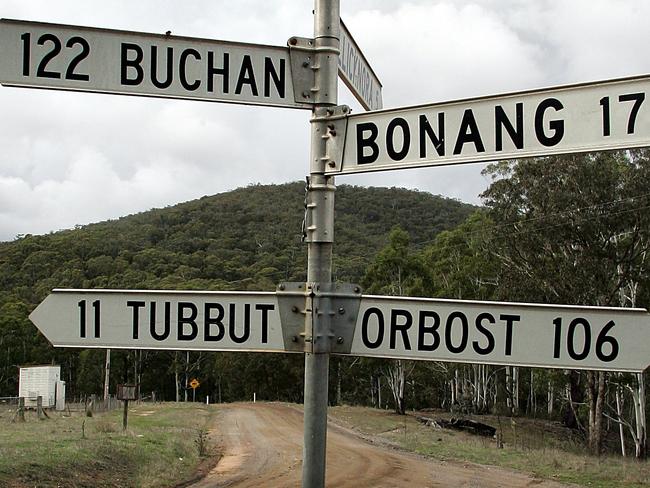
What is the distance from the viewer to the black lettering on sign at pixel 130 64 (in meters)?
2.94

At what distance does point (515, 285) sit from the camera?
2809 cm

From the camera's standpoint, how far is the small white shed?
41.8 meters

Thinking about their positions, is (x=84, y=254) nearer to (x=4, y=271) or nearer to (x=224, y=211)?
(x=4, y=271)

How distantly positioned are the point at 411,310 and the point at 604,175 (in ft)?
80.1

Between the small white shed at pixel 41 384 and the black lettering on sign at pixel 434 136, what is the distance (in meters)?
41.8

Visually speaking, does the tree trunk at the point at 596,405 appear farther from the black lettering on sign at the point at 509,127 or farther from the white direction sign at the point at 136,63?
the white direction sign at the point at 136,63

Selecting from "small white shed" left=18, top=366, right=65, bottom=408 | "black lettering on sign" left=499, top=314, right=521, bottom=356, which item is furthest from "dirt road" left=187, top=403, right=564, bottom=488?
"small white shed" left=18, top=366, right=65, bottom=408

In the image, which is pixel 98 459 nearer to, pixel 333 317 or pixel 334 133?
pixel 333 317

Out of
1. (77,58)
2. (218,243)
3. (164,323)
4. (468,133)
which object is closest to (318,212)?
(468,133)

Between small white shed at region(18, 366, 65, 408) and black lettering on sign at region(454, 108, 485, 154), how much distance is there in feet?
137

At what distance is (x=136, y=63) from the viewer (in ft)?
9.68

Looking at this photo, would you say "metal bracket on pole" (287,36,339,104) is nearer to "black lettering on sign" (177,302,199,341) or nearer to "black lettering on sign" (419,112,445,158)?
"black lettering on sign" (419,112,445,158)

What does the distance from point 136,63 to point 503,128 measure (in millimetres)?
1407

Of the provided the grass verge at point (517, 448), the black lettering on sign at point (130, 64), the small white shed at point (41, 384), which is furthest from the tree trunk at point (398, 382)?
the black lettering on sign at point (130, 64)
